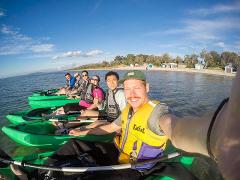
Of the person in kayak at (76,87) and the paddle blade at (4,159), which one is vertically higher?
the person in kayak at (76,87)

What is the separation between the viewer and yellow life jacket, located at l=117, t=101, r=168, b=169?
367cm

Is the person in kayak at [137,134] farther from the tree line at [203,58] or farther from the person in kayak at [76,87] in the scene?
the tree line at [203,58]

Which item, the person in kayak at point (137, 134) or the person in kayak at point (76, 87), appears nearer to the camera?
the person in kayak at point (137, 134)

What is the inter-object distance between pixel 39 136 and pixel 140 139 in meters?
5.12

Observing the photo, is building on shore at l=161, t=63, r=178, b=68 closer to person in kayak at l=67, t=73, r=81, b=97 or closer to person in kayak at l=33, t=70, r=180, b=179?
person in kayak at l=67, t=73, r=81, b=97

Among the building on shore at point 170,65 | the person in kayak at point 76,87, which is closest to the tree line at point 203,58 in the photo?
the building on shore at point 170,65

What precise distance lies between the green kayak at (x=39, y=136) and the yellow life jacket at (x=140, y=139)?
8.72 feet

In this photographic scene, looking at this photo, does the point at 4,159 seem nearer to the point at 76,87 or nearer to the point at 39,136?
the point at 39,136

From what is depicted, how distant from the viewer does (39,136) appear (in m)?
7.83

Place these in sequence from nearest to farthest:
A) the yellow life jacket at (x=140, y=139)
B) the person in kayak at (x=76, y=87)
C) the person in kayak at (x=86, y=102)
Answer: the yellow life jacket at (x=140, y=139) < the person in kayak at (x=86, y=102) < the person in kayak at (x=76, y=87)

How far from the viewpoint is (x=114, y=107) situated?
26.5 feet

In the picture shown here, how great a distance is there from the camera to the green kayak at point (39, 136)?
755 centimetres

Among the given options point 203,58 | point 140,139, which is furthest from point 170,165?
point 203,58

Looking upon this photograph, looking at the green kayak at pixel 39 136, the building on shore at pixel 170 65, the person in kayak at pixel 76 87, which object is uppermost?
the building on shore at pixel 170 65
